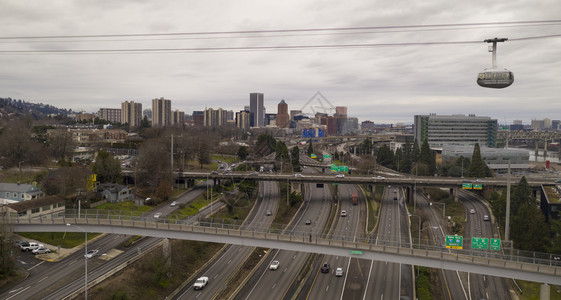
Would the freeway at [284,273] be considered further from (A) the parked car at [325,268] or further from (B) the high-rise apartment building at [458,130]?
(B) the high-rise apartment building at [458,130]

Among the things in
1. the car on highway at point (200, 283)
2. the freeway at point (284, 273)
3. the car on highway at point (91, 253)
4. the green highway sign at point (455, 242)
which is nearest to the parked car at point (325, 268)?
the freeway at point (284, 273)

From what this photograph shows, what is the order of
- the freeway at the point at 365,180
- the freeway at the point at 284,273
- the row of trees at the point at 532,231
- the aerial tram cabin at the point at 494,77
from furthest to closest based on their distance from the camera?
1. the freeway at the point at 365,180
2. the row of trees at the point at 532,231
3. the freeway at the point at 284,273
4. the aerial tram cabin at the point at 494,77

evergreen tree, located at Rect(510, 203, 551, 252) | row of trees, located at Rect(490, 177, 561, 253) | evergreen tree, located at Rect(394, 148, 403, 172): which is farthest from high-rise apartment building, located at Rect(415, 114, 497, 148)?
evergreen tree, located at Rect(510, 203, 551, 252)

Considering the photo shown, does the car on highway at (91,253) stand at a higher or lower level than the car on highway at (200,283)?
higher

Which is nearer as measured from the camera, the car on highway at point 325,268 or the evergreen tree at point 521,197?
the car on highway at point 325,268

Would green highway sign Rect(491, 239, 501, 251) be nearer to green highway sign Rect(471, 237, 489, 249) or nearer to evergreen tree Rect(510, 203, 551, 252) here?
green highway sign Rect(471, 237, 489, 249)

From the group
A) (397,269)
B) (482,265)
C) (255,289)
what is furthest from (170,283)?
(482,265)

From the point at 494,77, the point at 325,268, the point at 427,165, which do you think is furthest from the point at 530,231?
the point at 427,165
